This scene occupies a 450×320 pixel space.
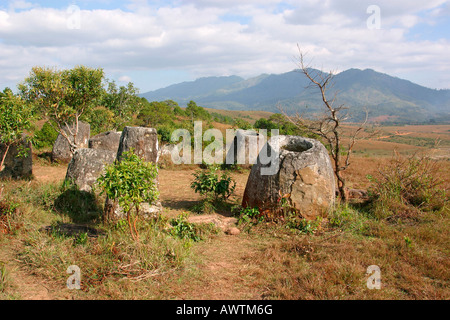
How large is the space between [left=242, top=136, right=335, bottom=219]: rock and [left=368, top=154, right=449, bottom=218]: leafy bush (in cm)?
140

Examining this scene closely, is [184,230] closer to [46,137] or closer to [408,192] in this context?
[408,192]

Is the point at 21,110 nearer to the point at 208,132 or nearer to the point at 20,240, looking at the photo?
the point at 20,240

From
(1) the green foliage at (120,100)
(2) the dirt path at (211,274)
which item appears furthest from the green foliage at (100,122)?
(2) the dirt path at (211,274)

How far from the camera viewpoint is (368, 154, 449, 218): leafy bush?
7.20m

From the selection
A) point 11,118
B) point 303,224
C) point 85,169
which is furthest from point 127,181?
point 85,169

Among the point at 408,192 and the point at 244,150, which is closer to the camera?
the point at 408,192

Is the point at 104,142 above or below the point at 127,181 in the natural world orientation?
above

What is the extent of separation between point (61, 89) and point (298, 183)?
10234mm

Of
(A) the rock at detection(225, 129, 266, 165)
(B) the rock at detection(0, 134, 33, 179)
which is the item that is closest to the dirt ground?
(B) the rock at detection(0, 134, 33, 179)

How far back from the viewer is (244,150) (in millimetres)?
14039

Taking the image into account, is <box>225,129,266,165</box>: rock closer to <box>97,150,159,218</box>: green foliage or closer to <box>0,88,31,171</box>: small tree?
<box>0,88,31,171</box>: small tree
